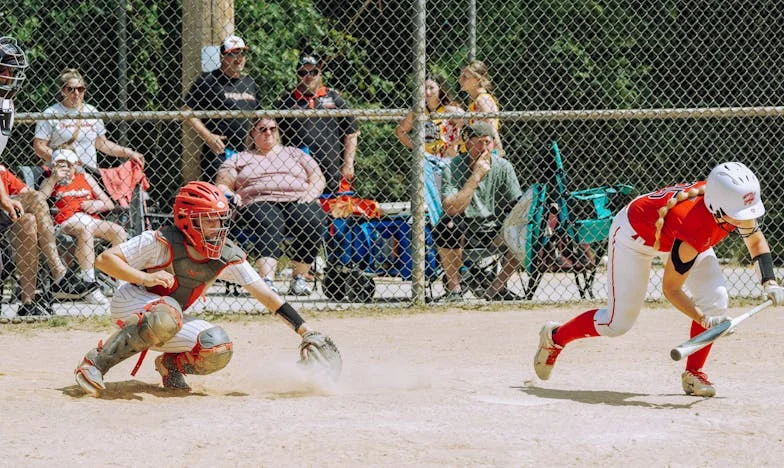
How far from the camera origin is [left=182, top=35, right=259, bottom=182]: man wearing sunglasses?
29.8 ft

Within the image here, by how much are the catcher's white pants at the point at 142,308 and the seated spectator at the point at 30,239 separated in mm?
2936

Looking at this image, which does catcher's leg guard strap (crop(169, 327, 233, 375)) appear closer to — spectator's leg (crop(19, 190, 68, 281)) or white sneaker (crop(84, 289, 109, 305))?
spectator's leg (crop(19, 190, 68, 281))

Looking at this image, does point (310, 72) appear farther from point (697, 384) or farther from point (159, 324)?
point (697, 384)

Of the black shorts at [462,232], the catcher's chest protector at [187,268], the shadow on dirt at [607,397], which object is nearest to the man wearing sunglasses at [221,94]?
the black shorts at [462,232]

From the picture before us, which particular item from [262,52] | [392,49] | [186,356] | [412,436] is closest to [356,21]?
[392,49]

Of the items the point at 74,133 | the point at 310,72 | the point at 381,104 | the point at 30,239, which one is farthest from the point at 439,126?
the point at 30,239

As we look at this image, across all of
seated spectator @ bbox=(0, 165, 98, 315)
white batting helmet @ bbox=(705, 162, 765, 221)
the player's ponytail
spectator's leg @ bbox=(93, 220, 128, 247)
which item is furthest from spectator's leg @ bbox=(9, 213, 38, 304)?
white batting helmet @ bbox=(705, 162, 765, 221)

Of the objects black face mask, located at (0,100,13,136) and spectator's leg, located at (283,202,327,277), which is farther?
spectator's leg, located at (283,202,327,277)

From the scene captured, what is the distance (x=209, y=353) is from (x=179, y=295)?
0.33m

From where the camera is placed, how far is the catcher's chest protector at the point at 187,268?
222 inches

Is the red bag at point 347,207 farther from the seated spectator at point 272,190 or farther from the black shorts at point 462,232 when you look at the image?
the black shorts at point 462,232

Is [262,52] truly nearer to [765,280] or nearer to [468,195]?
[468,195]

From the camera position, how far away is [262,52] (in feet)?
36.0

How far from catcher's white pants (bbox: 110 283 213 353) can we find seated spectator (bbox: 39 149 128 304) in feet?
10.2
